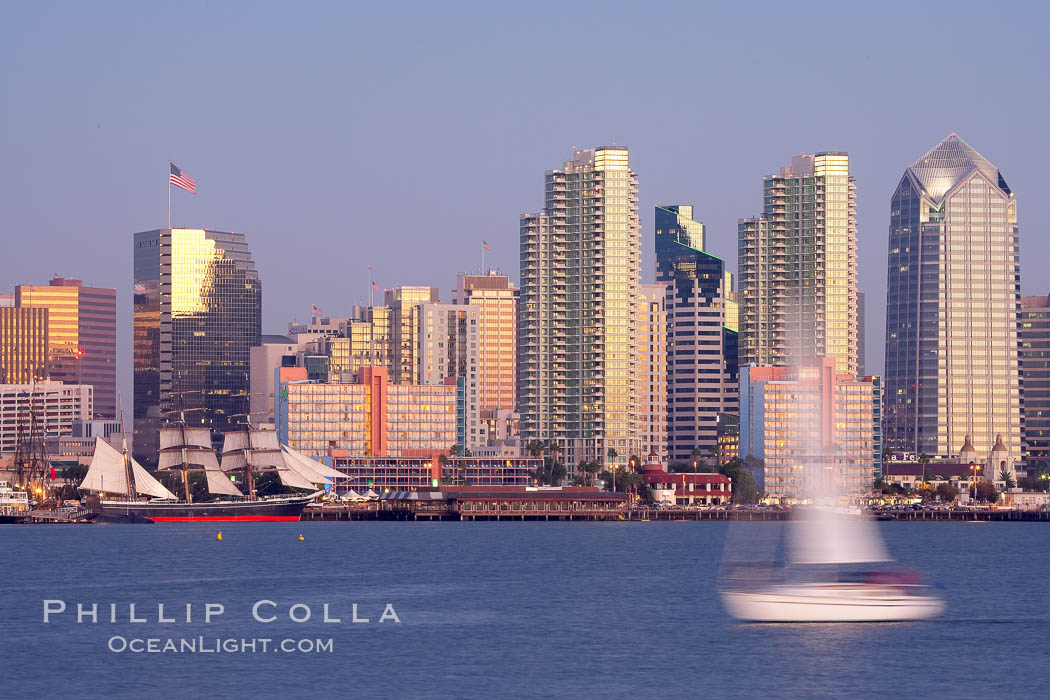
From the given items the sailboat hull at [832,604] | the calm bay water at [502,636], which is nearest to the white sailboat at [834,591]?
the sailboat hull at [832,604]

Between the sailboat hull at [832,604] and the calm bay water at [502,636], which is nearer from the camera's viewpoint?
the calm bay water at [502,636]

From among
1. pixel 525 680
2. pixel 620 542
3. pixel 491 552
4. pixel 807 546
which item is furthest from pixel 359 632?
pixel 620 542

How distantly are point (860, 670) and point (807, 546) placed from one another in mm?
12742

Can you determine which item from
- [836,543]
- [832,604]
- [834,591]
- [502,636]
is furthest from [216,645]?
[836,543]

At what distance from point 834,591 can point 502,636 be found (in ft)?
57.6

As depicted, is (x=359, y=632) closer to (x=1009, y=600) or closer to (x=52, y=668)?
(x=52, y=668)

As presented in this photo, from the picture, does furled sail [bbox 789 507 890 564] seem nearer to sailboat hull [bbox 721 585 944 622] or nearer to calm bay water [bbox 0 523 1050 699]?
sailboat hull [bbox 721 585 944 622]

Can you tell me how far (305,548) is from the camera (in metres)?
172

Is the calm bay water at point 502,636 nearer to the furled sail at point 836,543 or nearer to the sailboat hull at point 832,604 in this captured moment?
the sailboat hull at point 832,604

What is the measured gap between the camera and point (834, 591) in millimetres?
87125

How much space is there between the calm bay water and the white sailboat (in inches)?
46.1

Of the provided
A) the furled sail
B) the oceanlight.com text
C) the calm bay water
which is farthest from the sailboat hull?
the oceanlight.com text

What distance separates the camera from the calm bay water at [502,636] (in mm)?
77188

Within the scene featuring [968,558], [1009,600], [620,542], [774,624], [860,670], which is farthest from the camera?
[620,542]
